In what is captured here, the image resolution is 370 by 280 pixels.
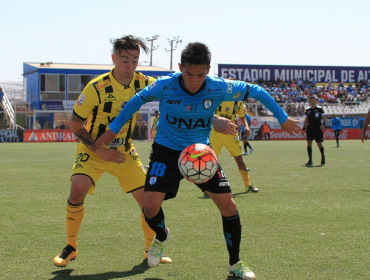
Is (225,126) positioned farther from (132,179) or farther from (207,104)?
Result: (132,179)

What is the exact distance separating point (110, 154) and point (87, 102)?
24.7 inches

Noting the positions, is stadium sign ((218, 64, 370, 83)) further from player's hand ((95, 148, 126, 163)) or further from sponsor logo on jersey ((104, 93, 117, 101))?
player's hand ((95, 148, 126, 163))

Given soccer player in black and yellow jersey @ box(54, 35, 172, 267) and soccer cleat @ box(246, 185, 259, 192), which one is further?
soccer cleat @ box(246, 185, 259, 192)

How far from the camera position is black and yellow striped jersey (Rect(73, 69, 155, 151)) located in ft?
16.5

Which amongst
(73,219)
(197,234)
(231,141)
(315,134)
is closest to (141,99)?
(73,219)

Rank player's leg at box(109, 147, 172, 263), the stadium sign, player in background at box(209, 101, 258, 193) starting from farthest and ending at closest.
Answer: the stadium sign < player in background at box(209, 101, 258, 193) < player's leg at box(109, 147, 172, 263)

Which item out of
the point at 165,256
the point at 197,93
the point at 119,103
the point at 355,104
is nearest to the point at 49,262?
the point at 165,256

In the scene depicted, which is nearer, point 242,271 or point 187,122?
point 242,271

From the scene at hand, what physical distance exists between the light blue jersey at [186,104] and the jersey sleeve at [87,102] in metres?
0.59

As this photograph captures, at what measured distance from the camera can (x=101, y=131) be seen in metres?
5.24

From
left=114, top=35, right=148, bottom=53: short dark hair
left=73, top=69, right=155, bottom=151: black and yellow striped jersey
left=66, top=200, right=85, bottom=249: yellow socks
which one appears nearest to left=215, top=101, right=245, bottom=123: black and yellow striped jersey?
left=73, top=69, right=155, bottom=151: black and yellow striped jersey

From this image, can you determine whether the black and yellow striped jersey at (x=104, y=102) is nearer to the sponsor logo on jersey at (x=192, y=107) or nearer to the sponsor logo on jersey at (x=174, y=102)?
the sponsor logo on jersey at (x=174, y=102)

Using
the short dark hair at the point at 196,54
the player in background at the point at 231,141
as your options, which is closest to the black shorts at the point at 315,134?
the player in background at the point at 231,141

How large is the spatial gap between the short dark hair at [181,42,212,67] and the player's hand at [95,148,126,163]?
134 cm
